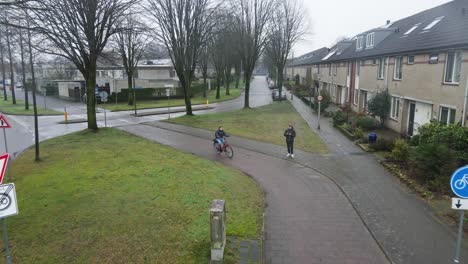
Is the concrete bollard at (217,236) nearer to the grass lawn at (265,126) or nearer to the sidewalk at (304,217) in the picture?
the sidewalk at (304,217)

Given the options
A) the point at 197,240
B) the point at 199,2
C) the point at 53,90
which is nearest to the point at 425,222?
the point at 197,240

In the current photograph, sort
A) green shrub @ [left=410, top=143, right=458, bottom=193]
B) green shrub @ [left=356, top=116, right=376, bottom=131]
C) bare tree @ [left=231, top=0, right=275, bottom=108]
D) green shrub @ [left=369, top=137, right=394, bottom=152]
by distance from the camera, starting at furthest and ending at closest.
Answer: bare tree @ [left=231, top=0, right=275, bottom=108] < green shrub @ [left=356, top=116, right=376, bottom=131] < green shrub @ [left=369, top=137, right=394, bottom=152] < green shrub @ [left=410, top=143, right=458, bottom=193]

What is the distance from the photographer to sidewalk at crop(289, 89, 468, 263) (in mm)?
6766

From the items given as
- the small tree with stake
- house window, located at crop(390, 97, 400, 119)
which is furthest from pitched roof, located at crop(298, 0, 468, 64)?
house window, located at crop(390, 97, 400, 119)

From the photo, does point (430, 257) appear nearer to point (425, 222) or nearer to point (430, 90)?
point (425, 222)

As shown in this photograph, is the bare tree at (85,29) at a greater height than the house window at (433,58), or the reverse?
the bare tree at (85,29)

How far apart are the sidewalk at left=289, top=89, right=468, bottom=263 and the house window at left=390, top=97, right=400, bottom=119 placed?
267 inches

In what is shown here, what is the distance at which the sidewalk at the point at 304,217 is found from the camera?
6.61m

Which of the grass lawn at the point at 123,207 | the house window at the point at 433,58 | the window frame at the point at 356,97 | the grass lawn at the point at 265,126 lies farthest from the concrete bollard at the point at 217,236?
the window frame at the point at 356,97

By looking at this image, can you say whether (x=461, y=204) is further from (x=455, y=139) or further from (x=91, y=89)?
(x=91, y=89)

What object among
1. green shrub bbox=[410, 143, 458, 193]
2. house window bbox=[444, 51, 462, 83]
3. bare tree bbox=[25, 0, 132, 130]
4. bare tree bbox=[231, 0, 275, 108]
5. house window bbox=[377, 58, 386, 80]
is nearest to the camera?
green shrub bbox=[410, 143, 458, 193]

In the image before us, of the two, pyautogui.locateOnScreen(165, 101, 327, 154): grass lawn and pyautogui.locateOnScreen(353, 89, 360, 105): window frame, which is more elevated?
pyautogui.locateOnScreen(353, 89, 360, 105): window frame

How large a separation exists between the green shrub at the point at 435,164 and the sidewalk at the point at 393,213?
2.65 feet

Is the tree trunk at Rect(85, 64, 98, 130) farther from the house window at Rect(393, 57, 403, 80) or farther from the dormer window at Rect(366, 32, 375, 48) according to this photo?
the dormer window at Rect(366, 32, 375, 48)
